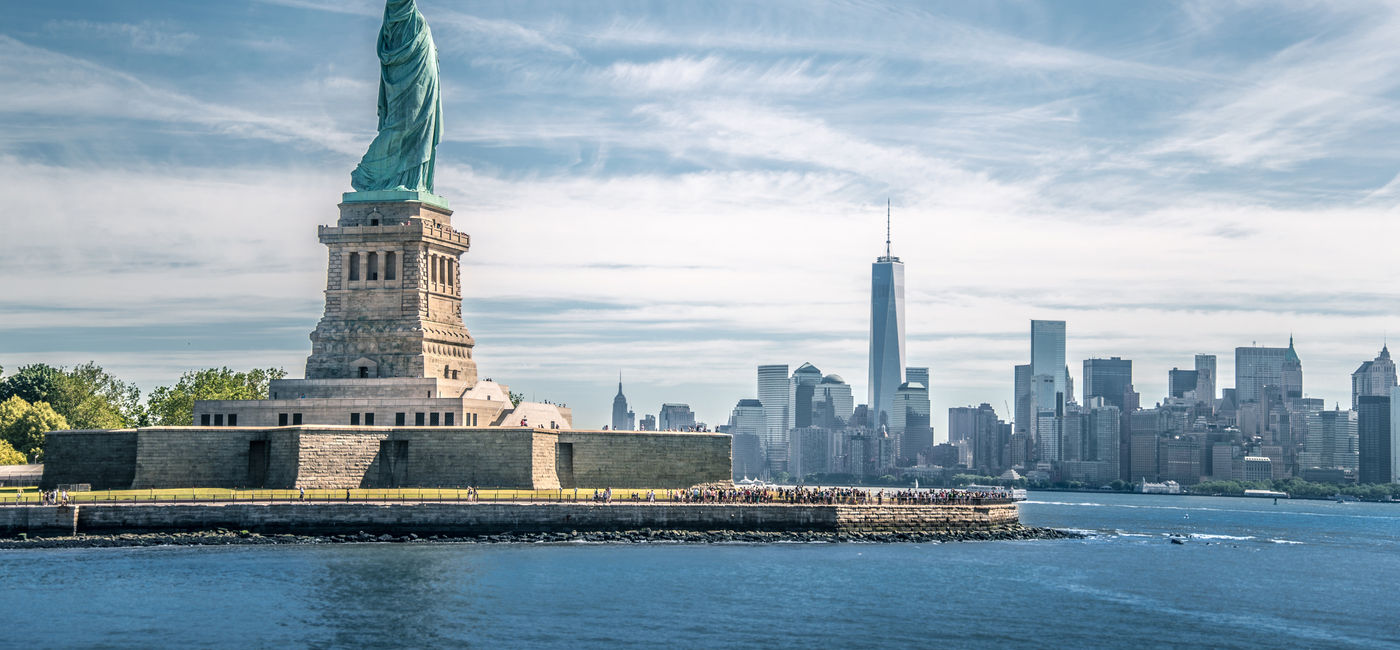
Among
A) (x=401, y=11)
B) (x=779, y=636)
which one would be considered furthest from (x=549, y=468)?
(x=779, y=636)

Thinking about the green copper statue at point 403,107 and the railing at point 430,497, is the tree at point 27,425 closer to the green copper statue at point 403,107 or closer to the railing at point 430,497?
the railing at point 430,497

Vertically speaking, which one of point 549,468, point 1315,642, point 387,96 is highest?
point 387,96

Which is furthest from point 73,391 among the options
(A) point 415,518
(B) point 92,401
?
(A) point 415,518

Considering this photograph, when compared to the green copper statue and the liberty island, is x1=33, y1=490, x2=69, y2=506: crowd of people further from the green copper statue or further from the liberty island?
the green copper statue

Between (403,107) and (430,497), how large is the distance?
28239 mm

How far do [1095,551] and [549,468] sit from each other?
32.7 metres

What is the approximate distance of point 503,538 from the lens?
271 feet

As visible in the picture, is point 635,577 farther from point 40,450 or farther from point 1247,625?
point 40,450

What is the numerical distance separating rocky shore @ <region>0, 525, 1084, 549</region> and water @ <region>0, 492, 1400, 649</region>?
2101mm

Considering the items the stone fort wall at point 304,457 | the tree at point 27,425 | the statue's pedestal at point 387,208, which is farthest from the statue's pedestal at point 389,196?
the tree at point 27,425

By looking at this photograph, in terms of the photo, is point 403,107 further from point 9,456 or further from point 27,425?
point 27,425

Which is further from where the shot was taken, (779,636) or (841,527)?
(841,527)

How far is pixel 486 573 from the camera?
69375 mm

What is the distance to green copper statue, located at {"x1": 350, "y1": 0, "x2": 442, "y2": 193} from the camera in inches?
3949
